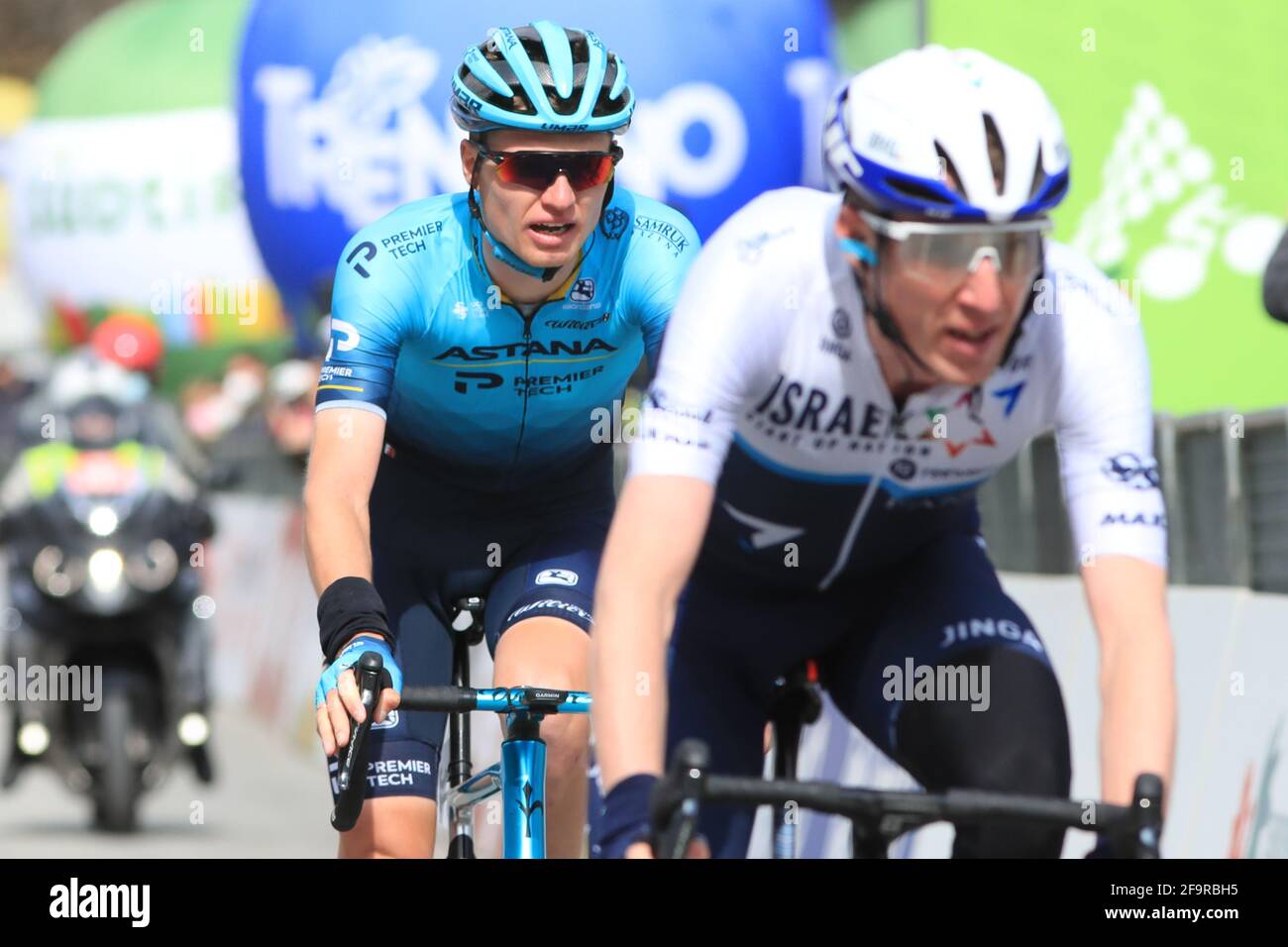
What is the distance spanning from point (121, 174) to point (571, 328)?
23.7 m

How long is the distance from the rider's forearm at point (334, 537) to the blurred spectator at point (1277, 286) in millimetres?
2065

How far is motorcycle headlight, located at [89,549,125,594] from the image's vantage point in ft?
35.9

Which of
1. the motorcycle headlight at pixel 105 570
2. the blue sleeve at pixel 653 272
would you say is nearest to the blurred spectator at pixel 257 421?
the motorcycle headlight at pixel 105 570

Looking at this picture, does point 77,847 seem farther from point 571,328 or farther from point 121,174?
point 121,174

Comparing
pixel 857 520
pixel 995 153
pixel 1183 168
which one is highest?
pixel 1183 168

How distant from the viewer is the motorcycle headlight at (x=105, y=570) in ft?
35.9

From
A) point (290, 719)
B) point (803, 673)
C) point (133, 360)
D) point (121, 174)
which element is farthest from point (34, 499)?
point (121, 174)

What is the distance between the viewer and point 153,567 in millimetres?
11094

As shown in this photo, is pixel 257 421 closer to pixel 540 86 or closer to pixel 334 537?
pixel 540 86

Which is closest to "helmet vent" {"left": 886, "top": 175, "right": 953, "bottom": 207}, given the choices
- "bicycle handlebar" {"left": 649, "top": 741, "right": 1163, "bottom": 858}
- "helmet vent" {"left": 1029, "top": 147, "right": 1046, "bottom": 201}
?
"helmet vent" {"left": 1029, "top": 147, "right": 1046, "bottom": 201}

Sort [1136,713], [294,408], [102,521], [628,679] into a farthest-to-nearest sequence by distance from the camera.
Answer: [294,408] → [102,521] → [1136,713] → [628,679]

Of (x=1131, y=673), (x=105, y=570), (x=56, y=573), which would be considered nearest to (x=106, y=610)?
(x=105, y=570)

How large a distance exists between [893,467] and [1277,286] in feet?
4.61

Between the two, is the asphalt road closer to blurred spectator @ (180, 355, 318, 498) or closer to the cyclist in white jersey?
blurred spectator @ (180, 355, 318, 498)
